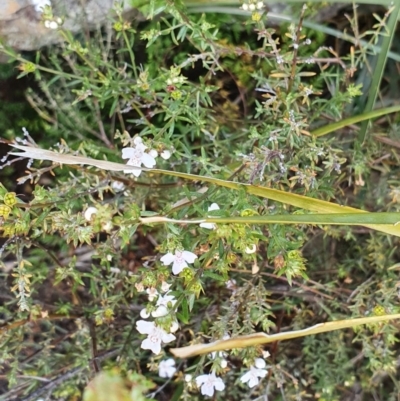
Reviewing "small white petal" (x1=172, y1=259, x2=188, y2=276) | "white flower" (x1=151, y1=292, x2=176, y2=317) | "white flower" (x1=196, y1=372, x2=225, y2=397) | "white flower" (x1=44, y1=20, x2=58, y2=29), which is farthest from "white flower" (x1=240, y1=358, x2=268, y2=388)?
"white flower" (x1=44, y1=20, x2=58, y2=29)

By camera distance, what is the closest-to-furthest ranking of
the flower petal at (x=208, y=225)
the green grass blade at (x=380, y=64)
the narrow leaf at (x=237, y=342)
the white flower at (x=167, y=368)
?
the narrow leaf at (x=237, y=342) < the flower petal at (x=208, y=225) < the green grass blade at (x=380, y=64) < the white flower at (x=167, y=368)

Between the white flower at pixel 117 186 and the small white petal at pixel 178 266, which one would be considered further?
the white flower at pixel 117 186

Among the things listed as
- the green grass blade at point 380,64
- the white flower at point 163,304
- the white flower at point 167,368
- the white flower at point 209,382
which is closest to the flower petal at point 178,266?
the white flower at point 163,304


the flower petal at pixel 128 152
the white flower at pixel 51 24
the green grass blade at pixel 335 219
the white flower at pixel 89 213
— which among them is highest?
the white flower at pixel 51 24

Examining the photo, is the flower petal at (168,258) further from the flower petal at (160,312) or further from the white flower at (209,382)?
the white flower at (209,382)

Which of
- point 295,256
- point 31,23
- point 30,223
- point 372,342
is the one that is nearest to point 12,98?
point 31,23

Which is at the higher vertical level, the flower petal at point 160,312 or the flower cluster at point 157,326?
the flower petal at point 160,312
